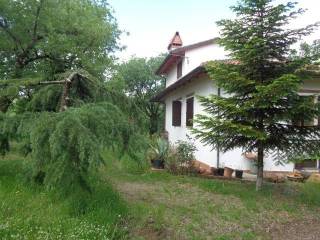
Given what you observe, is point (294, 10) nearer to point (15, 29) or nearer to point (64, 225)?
point (64, 225)

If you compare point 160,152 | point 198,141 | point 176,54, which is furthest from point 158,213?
point 176,54

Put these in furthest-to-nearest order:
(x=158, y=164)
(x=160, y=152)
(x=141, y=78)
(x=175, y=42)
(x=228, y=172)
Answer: (x=141, y=78) < (x=175, y=42) < (x=160, y=152) < (x=158, y=164) < (x=228, y=172)

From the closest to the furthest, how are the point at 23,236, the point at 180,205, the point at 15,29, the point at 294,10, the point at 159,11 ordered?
the point at 23,236, the point at 180,205, the point at 294,10, the point at 15,29, the point at 159,11

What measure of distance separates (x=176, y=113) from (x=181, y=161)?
6.08 meters

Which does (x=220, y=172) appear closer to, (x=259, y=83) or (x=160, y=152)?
(x=160, y=152)

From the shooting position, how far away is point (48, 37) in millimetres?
12602

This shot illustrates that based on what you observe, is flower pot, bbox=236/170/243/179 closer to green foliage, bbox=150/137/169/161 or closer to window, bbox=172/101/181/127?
green foliage, bbox=150/137/169/161

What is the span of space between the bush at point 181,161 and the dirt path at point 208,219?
2506mm

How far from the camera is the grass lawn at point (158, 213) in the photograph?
201 inches

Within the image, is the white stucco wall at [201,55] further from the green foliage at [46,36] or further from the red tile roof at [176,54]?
the green foliage at [46,36]

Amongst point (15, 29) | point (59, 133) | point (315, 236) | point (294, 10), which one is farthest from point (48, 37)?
point (315, 236)

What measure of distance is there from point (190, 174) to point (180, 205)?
3279 mm

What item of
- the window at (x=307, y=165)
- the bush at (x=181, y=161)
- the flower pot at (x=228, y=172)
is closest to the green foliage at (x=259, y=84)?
the bush at (x=181, y=161)

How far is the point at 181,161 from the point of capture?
1032 centimetres
